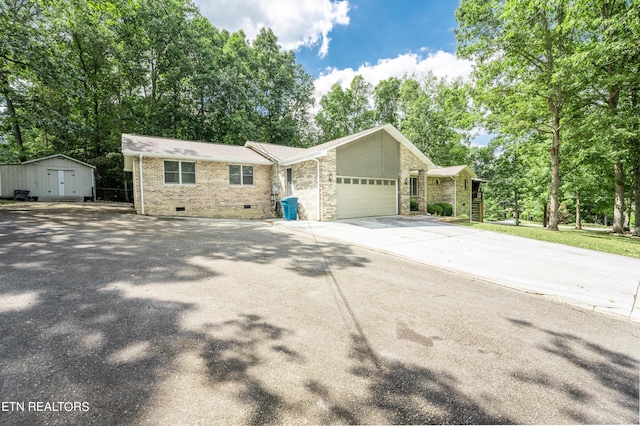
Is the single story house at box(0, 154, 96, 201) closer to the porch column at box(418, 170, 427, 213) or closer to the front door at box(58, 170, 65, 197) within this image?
the front door at box(58, 170, 65, 197)

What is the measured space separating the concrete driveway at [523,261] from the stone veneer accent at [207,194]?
616 cm

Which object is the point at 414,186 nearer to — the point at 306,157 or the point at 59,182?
the point at 306,157

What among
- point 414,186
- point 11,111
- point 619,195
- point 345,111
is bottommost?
point 619,195

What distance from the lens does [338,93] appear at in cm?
3250

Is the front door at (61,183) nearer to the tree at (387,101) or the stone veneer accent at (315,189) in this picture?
the stone veneer accent at (315,189)

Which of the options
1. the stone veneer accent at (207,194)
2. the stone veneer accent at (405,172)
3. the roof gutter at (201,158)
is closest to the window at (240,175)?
the stone veneer accent at (207,194)

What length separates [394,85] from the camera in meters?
32.9

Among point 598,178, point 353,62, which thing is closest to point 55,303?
point 598,178

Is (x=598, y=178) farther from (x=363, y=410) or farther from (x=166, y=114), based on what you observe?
(x=166, y=114)

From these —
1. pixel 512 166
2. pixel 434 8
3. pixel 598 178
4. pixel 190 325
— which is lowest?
pixel 190 325

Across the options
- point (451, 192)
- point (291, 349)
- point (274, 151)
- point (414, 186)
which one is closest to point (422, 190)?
point (414, 186)

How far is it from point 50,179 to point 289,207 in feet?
57.0

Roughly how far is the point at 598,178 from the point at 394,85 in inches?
933

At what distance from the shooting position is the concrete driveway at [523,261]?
4441 millimetres
